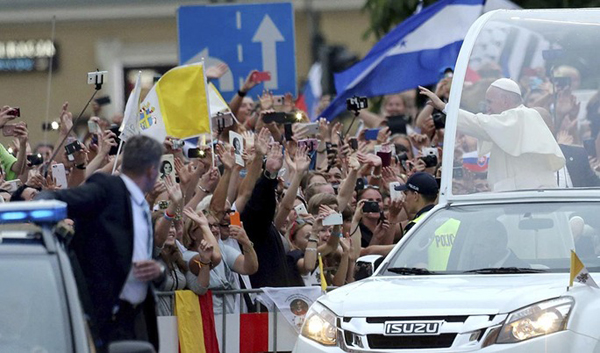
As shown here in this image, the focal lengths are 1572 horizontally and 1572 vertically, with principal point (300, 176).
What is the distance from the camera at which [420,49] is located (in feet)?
56.1

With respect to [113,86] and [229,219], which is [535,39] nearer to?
[229,219]

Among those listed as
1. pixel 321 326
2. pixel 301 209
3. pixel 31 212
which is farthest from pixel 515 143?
pixel 31 212

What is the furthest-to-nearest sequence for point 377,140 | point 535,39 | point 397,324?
point 377,140, point 535,39, point 397,324

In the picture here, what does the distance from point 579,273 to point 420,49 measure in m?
8.42

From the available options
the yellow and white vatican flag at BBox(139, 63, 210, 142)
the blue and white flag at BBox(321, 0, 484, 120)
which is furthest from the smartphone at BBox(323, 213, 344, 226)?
the blue and white flag at BBox(321, 0, 484, 120)

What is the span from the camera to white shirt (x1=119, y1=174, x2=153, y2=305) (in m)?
Result: 7.59

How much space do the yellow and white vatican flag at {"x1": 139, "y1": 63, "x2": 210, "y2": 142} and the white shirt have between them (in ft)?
19.0

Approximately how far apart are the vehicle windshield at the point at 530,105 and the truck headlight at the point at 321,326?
218cm

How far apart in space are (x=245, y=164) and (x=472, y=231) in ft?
11.2

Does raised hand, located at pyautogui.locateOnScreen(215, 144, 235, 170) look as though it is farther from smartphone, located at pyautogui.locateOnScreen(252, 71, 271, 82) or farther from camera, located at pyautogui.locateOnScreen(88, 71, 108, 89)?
smartphone, located at pyautogui.locateOnScreen(252, 71, 271, 82)

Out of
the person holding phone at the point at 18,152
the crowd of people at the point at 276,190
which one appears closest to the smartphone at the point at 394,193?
the crowd of people at the point at 276,190

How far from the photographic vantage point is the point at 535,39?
40.8 ft

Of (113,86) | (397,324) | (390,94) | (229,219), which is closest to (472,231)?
(397,324)

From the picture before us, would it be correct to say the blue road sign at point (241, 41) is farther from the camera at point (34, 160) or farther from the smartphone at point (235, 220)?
the smartphone at point (235, 220)
